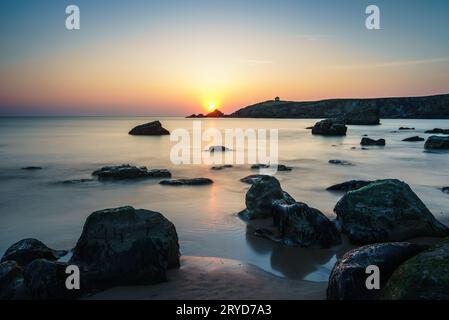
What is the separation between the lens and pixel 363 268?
15.0 ft

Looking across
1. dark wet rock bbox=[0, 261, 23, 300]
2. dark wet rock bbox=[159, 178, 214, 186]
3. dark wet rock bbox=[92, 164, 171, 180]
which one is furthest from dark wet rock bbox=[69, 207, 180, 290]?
dark wet rock bbox=[92, 164, 171, 180]

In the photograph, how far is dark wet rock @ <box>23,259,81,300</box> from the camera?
5.16m

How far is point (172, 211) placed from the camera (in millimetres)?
10734

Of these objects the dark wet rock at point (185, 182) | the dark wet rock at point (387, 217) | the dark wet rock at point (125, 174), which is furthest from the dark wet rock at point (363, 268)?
the dark wet rock at point (125, 174)

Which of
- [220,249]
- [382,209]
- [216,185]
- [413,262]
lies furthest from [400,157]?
[413,262]

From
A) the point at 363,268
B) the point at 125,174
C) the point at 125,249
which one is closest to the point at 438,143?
the point at 125,174

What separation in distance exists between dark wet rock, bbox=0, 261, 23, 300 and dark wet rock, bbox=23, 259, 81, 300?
0.19 metres

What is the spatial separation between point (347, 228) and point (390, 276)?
3419 mm

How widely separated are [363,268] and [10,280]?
4.97 meters

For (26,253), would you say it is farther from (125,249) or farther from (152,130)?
(152,130)

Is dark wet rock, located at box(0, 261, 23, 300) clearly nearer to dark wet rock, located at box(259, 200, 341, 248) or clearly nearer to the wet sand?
the wet sand

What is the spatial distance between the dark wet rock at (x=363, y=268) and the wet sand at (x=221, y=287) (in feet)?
1.98

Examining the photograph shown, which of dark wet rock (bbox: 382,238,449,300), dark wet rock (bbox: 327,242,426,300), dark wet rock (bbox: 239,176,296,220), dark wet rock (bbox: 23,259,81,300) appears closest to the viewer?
dark wet rock (bbox: 382,238,449,300)

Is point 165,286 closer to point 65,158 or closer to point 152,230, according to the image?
point 152,230
